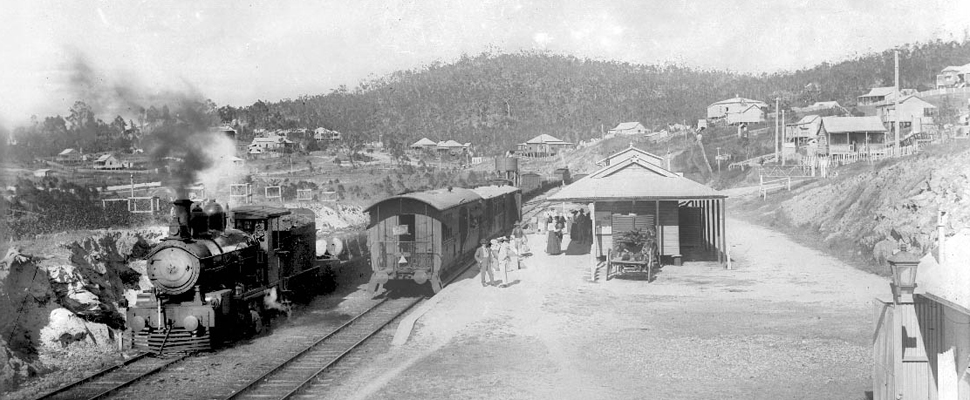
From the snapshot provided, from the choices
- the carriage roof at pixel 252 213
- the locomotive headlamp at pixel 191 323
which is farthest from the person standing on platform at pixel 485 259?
the locomotive headlamp at pixel 191 323

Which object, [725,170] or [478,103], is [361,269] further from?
[478,103]

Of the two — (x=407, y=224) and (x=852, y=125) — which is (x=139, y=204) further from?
(x=852, y=125)

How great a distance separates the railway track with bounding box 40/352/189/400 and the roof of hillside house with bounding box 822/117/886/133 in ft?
201

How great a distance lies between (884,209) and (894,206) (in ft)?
2.39

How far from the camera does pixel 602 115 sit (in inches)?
5551

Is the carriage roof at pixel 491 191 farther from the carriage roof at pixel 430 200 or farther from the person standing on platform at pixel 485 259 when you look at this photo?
the person standing on platform at pixel 485 259

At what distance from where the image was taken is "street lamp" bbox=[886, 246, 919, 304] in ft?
26.4

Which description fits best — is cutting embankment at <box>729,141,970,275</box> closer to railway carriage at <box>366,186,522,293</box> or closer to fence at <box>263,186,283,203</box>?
railway carriage at <box>366,186,522,293</box>

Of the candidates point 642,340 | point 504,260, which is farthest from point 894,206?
point 642,340

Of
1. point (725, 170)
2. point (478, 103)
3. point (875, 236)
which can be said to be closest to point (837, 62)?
point (478, 103)

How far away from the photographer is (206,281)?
14.3 m

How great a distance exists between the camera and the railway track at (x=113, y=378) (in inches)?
443

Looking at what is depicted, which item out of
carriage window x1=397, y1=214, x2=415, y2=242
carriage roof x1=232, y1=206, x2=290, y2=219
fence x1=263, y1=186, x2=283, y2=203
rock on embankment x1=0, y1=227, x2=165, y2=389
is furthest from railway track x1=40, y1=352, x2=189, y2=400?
fence x1=263, y1=186, x2=283, y2=203

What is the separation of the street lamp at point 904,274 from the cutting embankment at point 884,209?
731 centimetres
